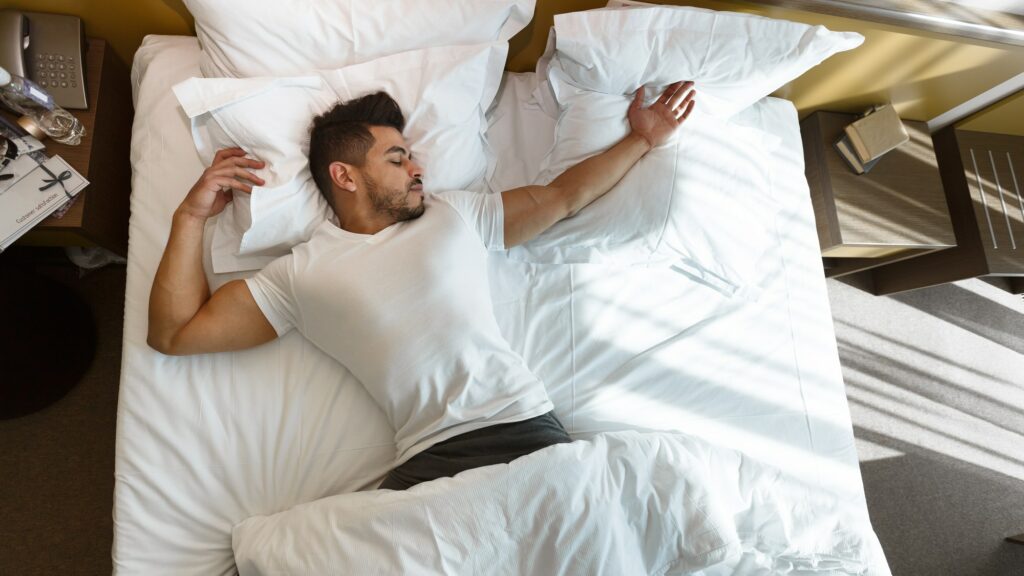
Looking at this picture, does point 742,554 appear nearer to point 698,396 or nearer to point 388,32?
point 698,396

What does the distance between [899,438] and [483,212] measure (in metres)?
2.13

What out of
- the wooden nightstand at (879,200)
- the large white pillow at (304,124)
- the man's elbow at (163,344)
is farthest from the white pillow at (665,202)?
the man's elbow at (163,344)

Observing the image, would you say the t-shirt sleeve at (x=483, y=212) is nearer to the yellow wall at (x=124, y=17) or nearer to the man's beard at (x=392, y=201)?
the man's beard at (x=392, y=201)

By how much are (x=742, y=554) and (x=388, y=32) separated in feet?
5.36

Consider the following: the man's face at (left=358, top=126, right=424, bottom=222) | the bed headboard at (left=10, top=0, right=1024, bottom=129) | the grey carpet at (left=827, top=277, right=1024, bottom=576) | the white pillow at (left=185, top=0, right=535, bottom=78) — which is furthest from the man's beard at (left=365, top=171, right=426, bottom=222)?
the grey carpet at (left=827, top=277, right=1024, bottom=576)

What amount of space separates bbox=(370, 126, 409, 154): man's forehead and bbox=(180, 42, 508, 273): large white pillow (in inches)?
3.1

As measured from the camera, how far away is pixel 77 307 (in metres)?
1.95

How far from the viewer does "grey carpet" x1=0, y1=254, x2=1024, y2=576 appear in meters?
1.91

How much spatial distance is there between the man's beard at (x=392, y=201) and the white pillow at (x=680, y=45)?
0.63m

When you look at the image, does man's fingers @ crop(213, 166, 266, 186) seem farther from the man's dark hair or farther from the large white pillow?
the man's dark hair

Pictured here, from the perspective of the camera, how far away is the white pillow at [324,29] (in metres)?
1.54

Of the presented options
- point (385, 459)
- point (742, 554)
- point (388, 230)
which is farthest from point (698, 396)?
point (388, 230)

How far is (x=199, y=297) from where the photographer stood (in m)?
1.47

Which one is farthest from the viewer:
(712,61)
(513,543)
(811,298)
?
(811,298)
